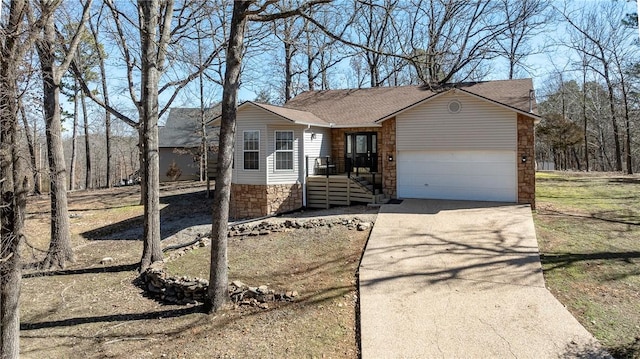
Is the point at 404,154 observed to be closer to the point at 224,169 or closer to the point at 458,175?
the point at 458,175

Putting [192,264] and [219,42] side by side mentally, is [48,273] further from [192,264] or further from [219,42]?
[219,42]

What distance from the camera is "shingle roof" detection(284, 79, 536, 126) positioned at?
14.5m

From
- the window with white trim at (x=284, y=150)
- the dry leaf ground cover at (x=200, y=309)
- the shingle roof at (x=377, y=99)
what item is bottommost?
the dry leaf ground cover at (x=200, y=309)

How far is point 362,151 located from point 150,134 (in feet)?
29.9

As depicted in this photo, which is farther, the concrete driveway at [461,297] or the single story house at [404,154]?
the single story house at [404,154]

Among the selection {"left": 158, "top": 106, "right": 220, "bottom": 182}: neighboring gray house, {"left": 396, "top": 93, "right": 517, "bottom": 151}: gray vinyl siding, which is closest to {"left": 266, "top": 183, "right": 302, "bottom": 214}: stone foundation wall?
{"left": 396, "top": 93, "right": 517, "bottom": 151}: gray vinyl siding

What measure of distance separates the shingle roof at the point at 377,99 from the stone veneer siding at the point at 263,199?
12.1ft

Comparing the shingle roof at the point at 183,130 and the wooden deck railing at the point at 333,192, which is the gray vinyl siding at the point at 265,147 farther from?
the shingle roof at the point at 183,130

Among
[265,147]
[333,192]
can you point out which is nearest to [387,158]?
[333,192]

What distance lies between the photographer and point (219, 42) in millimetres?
11094

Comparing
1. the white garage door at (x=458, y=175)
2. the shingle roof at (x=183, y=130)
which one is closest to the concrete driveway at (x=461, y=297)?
the white garage door at (x=458, y=175)

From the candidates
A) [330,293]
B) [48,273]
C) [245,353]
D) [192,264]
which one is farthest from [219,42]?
[245,353]

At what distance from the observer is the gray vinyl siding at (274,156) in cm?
1359

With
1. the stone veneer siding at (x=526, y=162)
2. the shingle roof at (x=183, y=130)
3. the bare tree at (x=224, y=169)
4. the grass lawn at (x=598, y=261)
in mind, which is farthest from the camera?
the shingle roof at (x=183, y=130)
